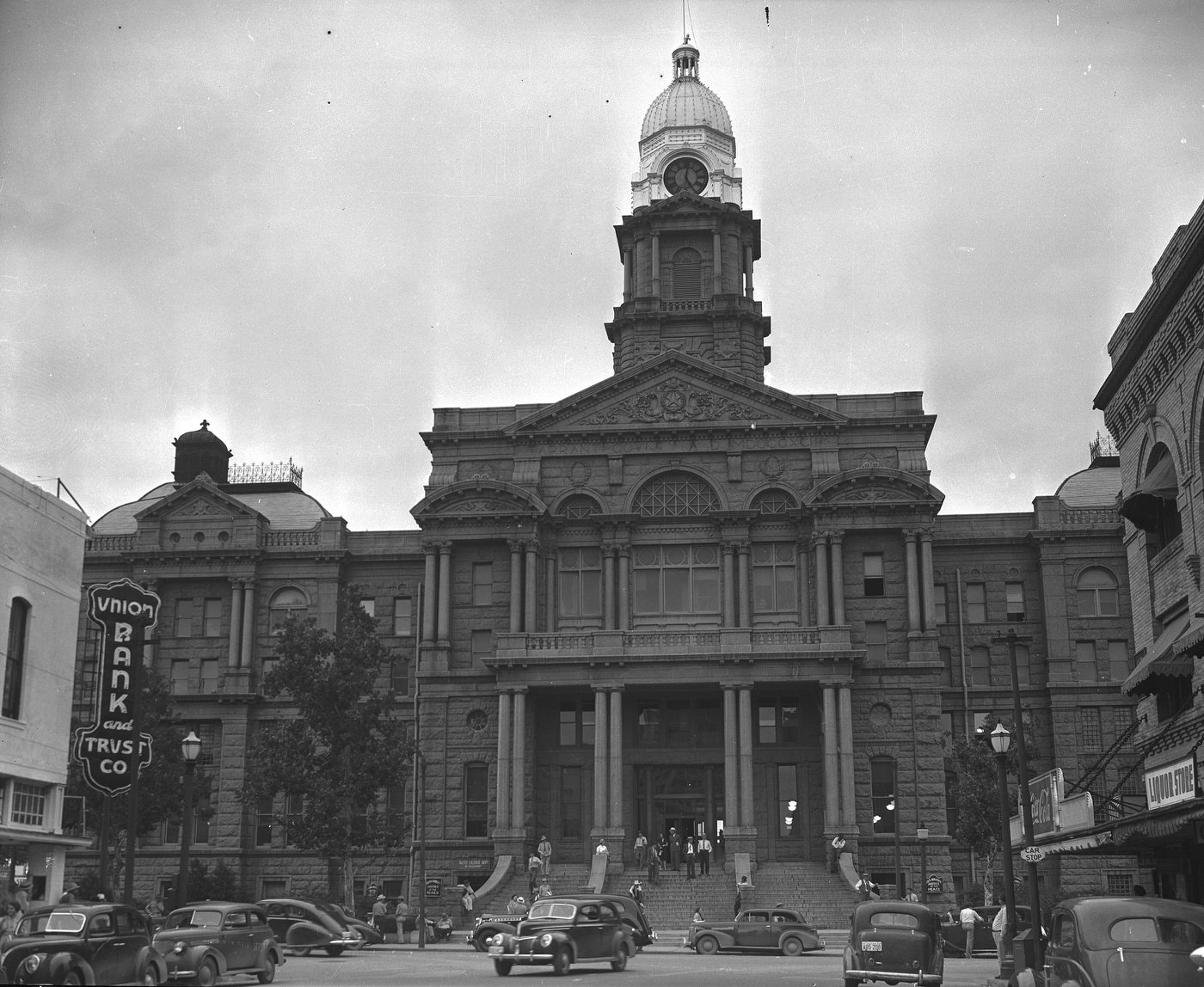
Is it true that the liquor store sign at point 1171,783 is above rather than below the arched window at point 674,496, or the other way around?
below

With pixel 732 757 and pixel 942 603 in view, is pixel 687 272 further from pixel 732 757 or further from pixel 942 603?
pixel 732 757

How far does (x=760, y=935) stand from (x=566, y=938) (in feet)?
38.4

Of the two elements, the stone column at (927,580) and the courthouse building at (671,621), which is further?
the stone column at (927,580)

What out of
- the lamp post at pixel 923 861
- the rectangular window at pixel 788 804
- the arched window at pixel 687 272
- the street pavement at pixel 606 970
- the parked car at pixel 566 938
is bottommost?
the street pavement at pixel 606 970

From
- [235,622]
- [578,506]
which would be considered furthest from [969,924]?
[235,622]

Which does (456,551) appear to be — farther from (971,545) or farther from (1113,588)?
(1113,588)

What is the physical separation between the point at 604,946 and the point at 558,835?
28596mm

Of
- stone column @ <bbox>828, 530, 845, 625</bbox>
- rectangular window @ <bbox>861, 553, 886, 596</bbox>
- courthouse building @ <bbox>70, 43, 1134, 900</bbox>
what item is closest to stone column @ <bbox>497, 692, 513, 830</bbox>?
courthouse building @ <bbox>70, 43, 1134, 900</bbox>

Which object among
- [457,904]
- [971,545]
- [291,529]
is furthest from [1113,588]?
[291,529]

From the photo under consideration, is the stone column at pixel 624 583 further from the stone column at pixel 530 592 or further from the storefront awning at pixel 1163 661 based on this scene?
the storefront awning at pixel 1163 661

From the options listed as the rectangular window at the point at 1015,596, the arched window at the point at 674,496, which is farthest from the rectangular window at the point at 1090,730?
Answer: the arched window at the point at 674,496

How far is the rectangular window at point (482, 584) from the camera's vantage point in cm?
6525

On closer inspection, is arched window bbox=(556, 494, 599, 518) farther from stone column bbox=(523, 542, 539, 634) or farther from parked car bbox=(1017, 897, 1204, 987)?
parked car bbox=(1017, 897, 1204, 987)

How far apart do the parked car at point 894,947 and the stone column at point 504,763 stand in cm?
3138
